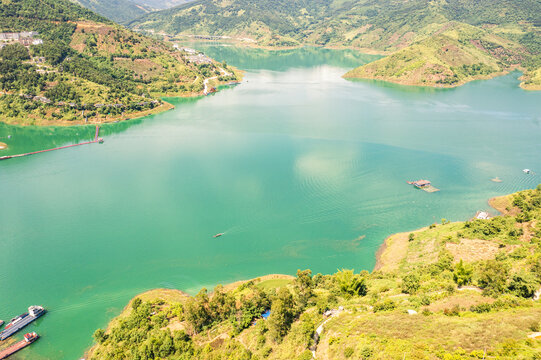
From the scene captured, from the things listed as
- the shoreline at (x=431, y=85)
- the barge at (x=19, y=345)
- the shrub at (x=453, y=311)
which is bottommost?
the barge at (x=19, y=345)

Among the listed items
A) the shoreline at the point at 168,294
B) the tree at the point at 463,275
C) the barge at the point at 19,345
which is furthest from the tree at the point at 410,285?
the barge at the point at 19,345

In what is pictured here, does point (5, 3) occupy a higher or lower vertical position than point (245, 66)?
higher

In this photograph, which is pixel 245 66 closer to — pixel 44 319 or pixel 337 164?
pixel 337 164

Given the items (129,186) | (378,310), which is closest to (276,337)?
(378,310)

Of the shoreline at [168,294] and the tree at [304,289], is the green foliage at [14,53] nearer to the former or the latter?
the shoreline at [168,294]

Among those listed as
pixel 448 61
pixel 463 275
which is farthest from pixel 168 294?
pixel 448 61

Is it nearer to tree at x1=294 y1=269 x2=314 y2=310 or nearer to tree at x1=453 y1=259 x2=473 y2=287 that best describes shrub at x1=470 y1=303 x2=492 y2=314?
tree at x1=453 y1=259 x2=473 y2=287

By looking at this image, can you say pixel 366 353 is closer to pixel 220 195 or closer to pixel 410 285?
pixel 410 285
